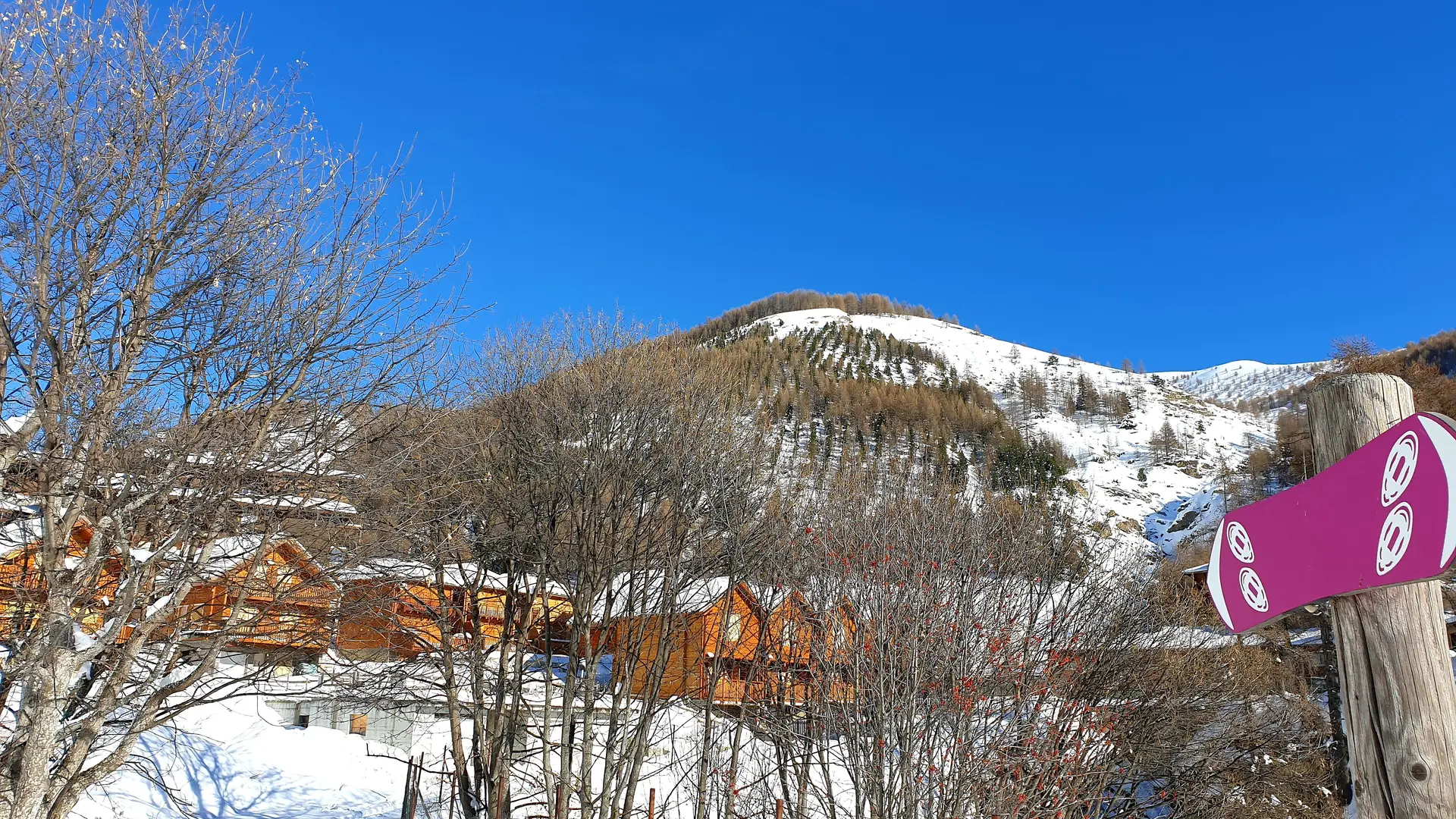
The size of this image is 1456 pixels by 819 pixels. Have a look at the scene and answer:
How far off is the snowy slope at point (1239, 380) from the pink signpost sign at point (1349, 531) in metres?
126

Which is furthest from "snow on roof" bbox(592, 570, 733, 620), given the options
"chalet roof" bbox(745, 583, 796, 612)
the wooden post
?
the wooden post

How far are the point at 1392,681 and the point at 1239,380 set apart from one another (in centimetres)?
16613

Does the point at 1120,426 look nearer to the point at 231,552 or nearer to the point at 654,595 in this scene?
the point at 654,595

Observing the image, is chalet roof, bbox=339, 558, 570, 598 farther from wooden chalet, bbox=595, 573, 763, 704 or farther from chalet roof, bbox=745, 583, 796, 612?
chalet roof, bbox=745, 583, 796, 612

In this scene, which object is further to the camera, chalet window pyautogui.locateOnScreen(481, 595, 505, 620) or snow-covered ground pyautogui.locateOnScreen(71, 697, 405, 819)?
chalet window pyautogui.locateOnScreen(481, 595, 505, 620)

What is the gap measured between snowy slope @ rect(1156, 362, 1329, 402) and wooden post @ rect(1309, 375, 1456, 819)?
413 feet

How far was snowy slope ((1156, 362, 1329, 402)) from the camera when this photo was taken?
4840 inches

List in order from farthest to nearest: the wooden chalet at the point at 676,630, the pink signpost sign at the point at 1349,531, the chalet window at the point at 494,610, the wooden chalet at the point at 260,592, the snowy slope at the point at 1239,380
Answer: the snowy slope at the point at 1239,380 < the chalet window at the point at 494,610 < the wooden chalet at the point at 676,630 < the wooden chalet at the point at 260,592 < the pink signpost sign at the point at 1349,531

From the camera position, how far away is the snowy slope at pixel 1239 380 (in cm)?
12294

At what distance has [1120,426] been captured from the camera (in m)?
85.4

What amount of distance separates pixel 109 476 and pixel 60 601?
2.54ft

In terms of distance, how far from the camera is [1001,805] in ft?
21.9

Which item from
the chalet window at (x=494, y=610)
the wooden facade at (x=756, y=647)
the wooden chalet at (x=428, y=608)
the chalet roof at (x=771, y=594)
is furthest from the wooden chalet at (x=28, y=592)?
the chalet window at (x=494, y=610)

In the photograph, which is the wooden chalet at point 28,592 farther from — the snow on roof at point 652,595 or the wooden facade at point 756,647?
the snow on roof at point 652,595
